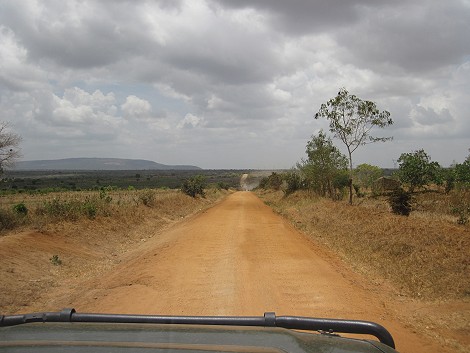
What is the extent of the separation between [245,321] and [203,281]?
6.38 meters

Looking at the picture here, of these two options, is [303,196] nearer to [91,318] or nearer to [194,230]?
[194,230]

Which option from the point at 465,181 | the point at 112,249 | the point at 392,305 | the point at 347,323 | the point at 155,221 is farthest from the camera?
the point at 465,181

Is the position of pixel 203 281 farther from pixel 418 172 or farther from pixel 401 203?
pixel 418 172

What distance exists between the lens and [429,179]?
3181 centimetres

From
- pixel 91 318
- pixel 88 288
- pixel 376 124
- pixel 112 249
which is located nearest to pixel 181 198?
pixel 376 124

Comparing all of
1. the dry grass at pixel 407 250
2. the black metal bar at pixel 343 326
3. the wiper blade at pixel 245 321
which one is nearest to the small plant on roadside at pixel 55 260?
the dry grass at pixel 407 250

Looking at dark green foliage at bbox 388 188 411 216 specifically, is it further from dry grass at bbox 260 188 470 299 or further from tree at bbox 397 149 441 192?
tree at bbox 397 149 441 192

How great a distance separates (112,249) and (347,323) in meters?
13.5

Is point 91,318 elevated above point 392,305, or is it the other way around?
point 91,318

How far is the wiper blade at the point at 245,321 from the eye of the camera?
2574 mm

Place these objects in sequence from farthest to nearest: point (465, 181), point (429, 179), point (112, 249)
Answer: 1. point (429, 179)
2. point (465, 181)
3. point (112, 249)

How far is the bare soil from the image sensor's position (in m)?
7.00

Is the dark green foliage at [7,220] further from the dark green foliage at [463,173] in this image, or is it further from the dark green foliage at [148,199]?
the dark green foliage at [463,173]

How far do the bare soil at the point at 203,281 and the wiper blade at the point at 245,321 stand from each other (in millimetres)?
3575
